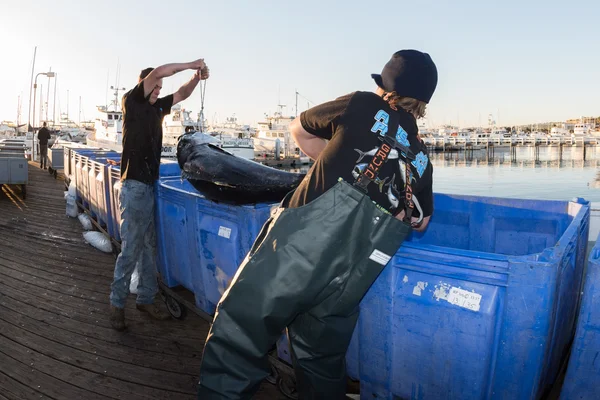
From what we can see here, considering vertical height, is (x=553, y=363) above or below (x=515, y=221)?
below

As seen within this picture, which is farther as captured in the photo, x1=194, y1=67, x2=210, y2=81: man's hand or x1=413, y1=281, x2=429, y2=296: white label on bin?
A: x1=194, y1=67, x2=210, y2=81: man's hand

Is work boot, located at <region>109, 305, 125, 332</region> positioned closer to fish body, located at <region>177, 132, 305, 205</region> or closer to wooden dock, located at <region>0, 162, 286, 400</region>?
wooden dock, located at <region>0, 162, 286, 400</region>

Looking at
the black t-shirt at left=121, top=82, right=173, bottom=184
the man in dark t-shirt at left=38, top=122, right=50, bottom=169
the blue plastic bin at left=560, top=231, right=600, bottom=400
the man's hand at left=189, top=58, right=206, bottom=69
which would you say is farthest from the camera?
the man in dark t-shirt at left=38, top=122, right=50, bottom=169

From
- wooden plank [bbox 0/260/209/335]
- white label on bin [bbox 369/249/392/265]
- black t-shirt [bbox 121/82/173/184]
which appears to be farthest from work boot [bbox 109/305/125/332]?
white label on bin [bbox 369/249/392/265]

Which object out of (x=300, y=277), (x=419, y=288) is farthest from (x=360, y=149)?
(x=419, y=288)

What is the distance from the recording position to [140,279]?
4.01 m

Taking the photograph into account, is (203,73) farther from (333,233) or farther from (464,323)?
(464,323)

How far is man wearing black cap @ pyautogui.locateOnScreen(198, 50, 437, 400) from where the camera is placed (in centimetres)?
189

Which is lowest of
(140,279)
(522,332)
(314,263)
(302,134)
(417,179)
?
(140,279)

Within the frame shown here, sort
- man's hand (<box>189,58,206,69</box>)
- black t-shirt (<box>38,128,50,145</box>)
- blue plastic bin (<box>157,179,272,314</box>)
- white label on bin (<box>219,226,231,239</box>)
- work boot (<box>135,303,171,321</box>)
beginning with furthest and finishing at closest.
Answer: black t-shirt (<box>38,128,50,145</box>) → work boot (<box>135,303,171,321</box>) → man's hand (<box>189,58,206,69</box>) → white label on bin (<box>219,226,231,239</box>) → blue plastic bin (<box>157,179,272,314</box>)

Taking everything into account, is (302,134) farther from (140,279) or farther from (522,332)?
(140,279)

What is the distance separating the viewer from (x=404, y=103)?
2094 millimetres

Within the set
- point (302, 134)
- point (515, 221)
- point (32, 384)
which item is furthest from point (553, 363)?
point (32, 384)

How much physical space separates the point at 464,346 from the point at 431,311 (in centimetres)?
21
